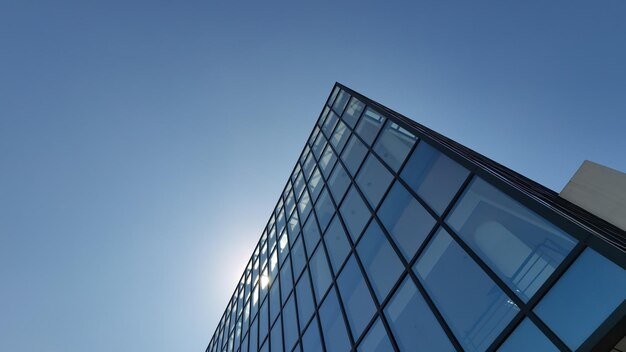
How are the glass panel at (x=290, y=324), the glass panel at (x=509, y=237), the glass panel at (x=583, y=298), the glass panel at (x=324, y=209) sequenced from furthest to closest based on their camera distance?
the glass panel at (x=324, y=209), the glass panel at (x=290, y=324), the glass panel at (x=509, y=237), the glass panel at (x=583, y=298)

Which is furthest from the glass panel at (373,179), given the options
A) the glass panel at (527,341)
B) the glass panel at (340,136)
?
the glass panel at (527,341)

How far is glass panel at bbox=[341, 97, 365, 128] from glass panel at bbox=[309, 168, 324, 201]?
281 centimetres

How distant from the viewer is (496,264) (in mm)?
5988

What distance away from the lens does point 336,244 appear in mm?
12180

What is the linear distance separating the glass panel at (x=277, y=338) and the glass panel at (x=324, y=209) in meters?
4.43

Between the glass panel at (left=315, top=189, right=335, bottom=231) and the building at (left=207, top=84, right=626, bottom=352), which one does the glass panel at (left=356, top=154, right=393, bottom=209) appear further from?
the glass panel at (left=315, top=189, right=335, bottom=231)

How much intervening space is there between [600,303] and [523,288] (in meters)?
1.01

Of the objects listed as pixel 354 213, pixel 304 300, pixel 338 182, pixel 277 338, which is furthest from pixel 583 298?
pixel 277 338

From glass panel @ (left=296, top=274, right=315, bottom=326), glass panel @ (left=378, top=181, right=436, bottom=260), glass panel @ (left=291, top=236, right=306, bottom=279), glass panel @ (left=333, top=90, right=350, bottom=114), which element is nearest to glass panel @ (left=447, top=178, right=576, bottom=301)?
glass panel @ (left=378, top=181, right=436, bottom=260)

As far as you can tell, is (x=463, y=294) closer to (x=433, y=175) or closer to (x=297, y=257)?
(x=433, y=175)

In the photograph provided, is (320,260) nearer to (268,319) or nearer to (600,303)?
(268,319)

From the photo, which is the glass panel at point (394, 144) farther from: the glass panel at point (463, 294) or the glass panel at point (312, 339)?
the glass panel at point (312, 339)

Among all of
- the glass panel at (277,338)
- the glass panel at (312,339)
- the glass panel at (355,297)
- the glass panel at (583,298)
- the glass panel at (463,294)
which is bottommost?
the glass panel at (277,338)

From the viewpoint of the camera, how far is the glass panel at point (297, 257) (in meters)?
14.8
